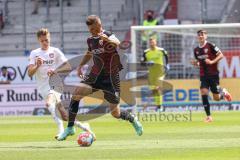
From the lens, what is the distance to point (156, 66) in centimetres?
2650

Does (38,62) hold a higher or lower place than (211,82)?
higher

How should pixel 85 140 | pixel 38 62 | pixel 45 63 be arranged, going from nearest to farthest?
pixel 85 140, pixel 38 62, pixel 45 63

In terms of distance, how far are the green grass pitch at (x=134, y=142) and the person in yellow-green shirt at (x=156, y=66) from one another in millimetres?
4782

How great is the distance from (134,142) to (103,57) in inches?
69.1

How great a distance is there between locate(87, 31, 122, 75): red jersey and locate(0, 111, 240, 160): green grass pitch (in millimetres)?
1431

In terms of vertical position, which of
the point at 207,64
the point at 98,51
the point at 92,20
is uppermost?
Answer: the point at 92,20

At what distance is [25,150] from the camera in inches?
528

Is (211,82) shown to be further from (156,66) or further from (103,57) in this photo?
(103,57)

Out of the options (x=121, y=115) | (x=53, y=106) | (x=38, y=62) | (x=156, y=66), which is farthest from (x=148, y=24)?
(x=121, y=115)

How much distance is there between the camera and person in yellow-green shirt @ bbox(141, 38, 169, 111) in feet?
84.3

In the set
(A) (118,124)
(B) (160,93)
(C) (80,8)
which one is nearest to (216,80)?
(A) (118,124)

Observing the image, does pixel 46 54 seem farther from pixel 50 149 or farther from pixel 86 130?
pixel 50 149

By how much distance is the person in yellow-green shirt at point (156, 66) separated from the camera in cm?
2569

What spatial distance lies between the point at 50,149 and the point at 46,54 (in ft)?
10.4
